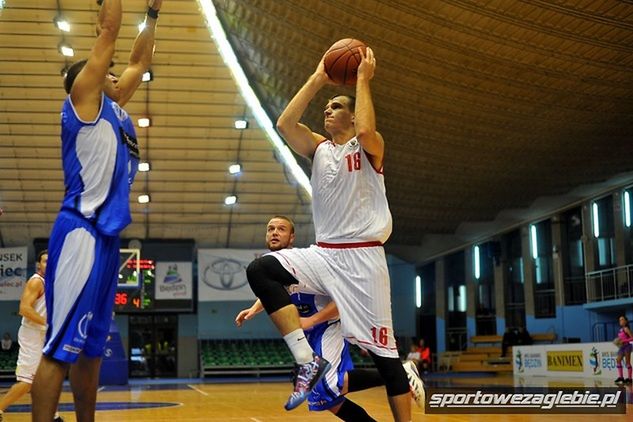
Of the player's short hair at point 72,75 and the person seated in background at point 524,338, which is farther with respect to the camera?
the person seated in background at point 524,338

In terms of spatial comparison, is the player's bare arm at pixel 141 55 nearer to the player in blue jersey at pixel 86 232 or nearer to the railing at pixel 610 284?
the player in blue jersey at pixel 86 232

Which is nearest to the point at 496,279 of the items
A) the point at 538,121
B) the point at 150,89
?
the point at 538,121

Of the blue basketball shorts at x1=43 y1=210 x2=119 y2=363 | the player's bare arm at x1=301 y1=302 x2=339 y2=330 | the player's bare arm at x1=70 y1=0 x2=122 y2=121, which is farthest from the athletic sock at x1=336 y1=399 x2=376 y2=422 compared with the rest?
the player's bare arm at x1=70 y1=0 x2=122 y2=121

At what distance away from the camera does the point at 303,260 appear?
4.64 metres

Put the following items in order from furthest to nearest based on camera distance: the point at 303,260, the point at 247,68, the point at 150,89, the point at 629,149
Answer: the point at 150,89 → the point at 247,68 → the point at 629,149 → the point at 303,260

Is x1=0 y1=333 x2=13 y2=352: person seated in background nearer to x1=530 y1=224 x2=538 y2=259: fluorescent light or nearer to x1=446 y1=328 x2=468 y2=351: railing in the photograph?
x1=446 y1=328 x2=468 y2=351: railing

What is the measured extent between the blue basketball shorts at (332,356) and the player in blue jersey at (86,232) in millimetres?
1709

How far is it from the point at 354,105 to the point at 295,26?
1257cm

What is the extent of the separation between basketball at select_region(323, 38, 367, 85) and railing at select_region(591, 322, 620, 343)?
22.0 metres

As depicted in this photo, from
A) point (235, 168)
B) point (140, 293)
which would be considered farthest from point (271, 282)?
point (140, 293)

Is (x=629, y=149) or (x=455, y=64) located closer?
(x=455, y=64)

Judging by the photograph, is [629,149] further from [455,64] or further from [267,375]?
[267,375]

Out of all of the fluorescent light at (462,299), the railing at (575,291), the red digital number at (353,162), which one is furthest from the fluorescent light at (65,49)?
the red digital number at (353,162)

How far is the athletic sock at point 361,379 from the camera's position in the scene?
5414mm
